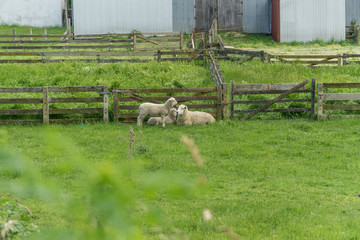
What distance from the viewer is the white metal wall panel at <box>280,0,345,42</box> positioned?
33.6 meters

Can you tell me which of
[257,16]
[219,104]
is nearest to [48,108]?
[219,104]

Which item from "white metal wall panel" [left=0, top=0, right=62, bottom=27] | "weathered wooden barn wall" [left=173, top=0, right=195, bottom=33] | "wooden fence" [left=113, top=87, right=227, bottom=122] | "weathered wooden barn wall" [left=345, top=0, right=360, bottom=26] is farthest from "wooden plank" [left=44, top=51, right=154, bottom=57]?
"weathered wooden barn wall" [left=345, top=0, right=360, bottom=26]

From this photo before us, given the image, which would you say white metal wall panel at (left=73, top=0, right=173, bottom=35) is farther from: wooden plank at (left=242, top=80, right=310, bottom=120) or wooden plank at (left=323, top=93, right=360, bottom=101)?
wooden plank at (left=323, top=93, right=360, bottom=101)

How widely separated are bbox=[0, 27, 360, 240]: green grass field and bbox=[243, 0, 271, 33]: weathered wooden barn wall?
18.2 m

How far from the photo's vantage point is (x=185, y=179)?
52.1 inches

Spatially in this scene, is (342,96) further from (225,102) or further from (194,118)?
(194,118)

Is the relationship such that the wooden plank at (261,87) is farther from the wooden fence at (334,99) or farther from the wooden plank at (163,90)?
the wooden fence at (334,99)

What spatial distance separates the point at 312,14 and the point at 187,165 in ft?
87.5

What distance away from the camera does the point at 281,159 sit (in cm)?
1041

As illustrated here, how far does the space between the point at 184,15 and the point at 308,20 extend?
8165mm

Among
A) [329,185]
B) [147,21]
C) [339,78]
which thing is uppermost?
[147,21]

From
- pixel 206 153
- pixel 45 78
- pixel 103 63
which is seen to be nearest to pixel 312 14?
pixel 103 63

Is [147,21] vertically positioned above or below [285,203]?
above

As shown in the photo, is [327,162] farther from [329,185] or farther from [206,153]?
[206,153]
